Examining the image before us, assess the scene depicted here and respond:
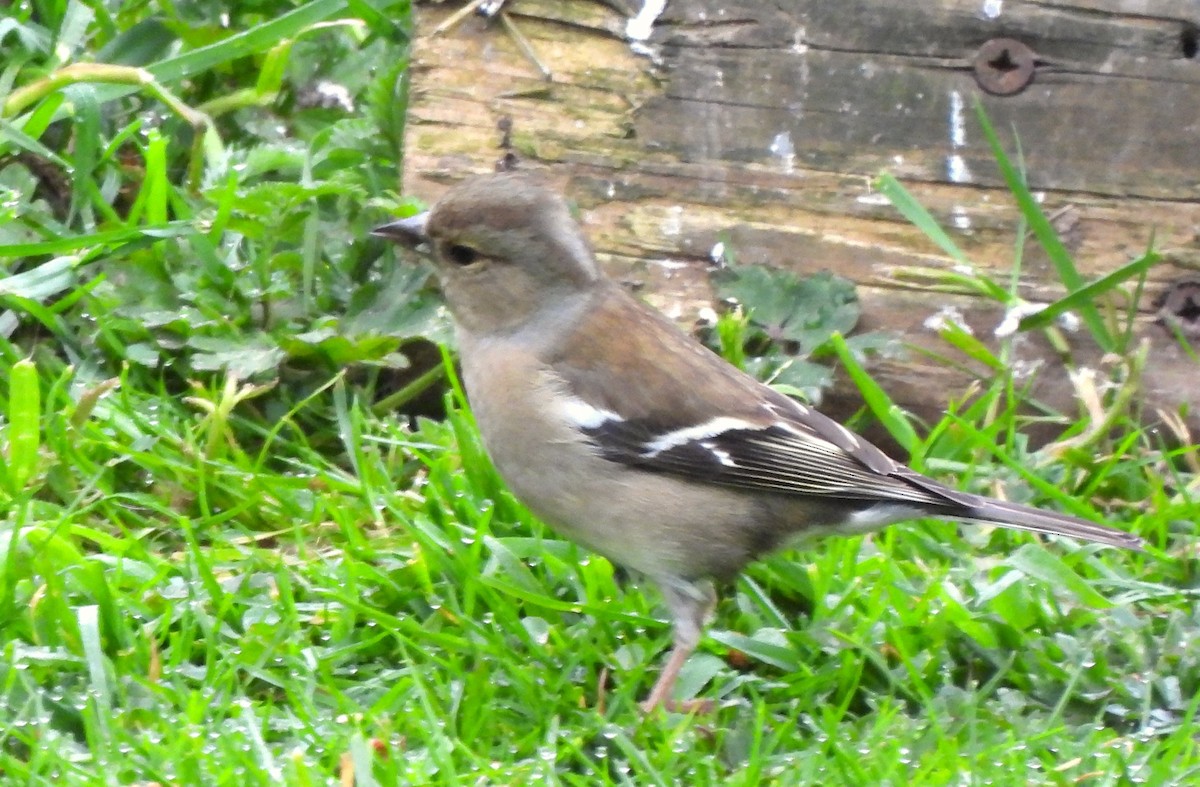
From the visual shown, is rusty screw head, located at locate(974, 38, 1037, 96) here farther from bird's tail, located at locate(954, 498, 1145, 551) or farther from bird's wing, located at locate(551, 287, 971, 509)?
bird's tail, located at locate(954, 498, 1145, 551)

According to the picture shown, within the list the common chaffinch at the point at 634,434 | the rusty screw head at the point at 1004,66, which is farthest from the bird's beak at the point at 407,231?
the rusty screw head at the point at 1004,66

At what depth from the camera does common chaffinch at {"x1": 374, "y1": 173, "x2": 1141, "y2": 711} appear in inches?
155

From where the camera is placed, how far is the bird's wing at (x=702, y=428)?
400 centimetres

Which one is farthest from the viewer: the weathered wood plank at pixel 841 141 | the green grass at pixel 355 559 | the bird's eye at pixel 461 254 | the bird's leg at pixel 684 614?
the weathered wood plank at pixel 841 141

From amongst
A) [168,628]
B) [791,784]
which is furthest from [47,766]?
[791,784]

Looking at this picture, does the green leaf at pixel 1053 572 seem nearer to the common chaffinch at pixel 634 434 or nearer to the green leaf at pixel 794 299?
the common chaffinch at pixel 634 434

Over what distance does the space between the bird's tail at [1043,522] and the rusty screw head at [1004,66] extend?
1585mm

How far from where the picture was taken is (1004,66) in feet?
16.6

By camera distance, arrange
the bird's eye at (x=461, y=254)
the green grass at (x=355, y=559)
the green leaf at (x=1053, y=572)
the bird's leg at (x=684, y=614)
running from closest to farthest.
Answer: the green grass at (x=355, y=559)
the bird's leg at (x=684, y=614)
the green leaf at (x=1053, y=572)
the bird's eye at (x=461, y=254)

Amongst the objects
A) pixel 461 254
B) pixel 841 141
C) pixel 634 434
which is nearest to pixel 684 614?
pixel 634 434

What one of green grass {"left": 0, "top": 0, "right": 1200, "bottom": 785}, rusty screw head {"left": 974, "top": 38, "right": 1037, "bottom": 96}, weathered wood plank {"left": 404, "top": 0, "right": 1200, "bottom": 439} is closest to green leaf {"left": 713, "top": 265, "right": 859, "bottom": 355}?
weathered wood plank {"left": 404, "top": 0, "right": 1200, "bottom": 439}

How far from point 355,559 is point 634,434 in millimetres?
819

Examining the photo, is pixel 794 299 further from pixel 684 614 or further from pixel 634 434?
pixel 684 614

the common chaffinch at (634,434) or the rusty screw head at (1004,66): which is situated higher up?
the rusty screw head at (1004,66)
